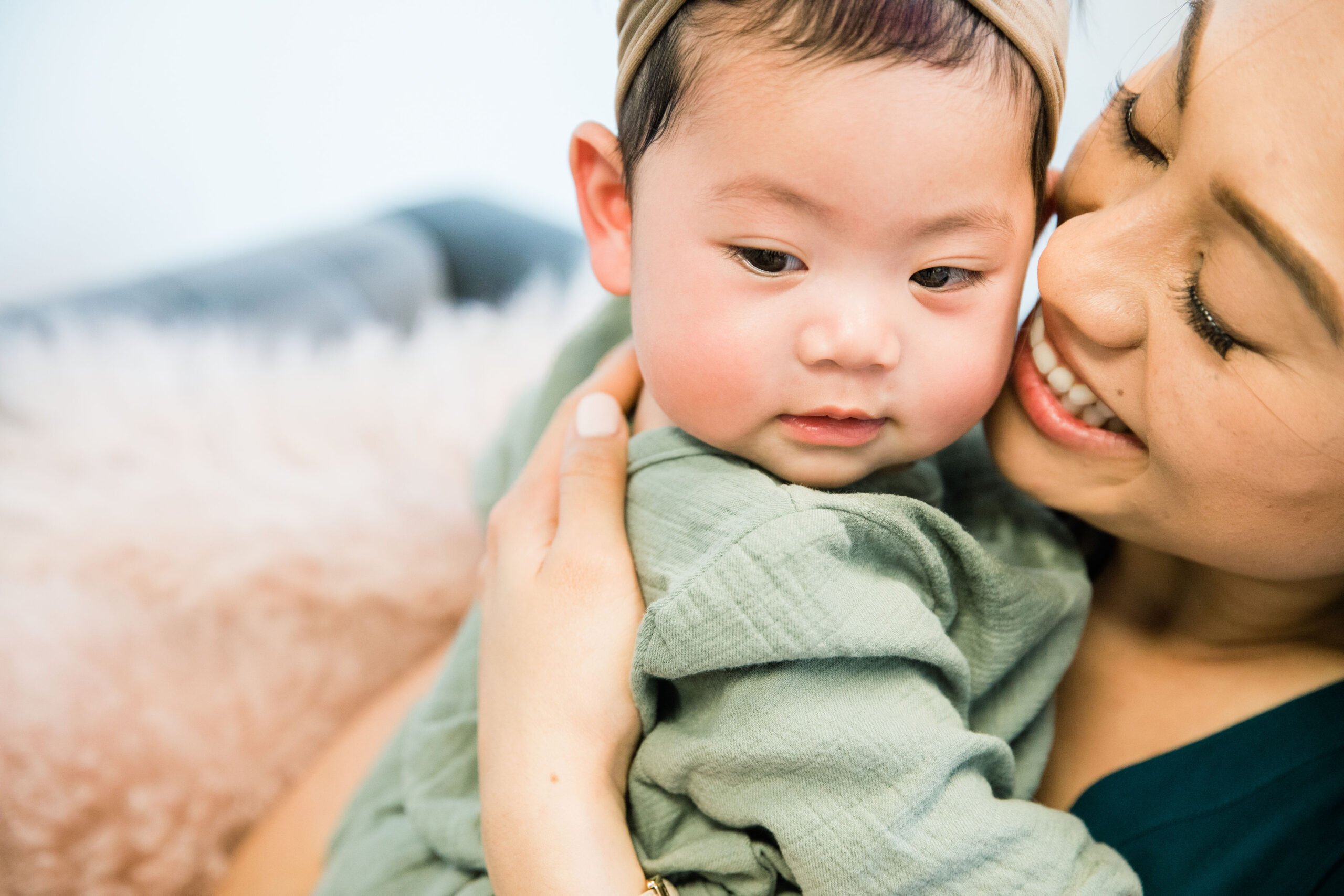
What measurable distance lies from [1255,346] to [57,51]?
10.1ft

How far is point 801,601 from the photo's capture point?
80 centimetres

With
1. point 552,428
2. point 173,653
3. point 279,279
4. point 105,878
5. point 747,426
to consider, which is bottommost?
point 105,878

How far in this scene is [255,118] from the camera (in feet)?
9.10

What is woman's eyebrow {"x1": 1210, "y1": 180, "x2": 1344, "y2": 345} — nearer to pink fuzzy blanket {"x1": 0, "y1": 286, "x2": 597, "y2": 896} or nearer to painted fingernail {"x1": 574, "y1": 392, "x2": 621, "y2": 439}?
painted fingernail {"x1": 574, "y1": 392, "x2": 621, "y2": 439}

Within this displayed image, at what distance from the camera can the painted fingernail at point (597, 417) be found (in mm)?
1064

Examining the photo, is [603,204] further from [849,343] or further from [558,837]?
[558,837]

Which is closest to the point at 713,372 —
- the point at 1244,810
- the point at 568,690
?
the point at 568,690

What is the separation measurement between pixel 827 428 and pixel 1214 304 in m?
0.34

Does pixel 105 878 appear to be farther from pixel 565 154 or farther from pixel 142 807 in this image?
pixel 565 154

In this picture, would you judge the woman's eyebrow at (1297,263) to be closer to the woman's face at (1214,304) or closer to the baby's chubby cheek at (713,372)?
the woman's face at (1214,304)

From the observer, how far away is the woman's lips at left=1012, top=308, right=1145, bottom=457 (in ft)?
2.92

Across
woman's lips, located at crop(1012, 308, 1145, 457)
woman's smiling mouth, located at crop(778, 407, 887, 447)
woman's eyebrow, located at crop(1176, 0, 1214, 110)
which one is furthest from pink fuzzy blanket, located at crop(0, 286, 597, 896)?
woman's eyebrow, located at crop(1176, 0, 1214, 110)

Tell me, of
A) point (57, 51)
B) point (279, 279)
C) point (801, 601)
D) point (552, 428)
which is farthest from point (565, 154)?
point (801, 601)

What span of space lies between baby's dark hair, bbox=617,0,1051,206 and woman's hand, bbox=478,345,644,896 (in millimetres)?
391
